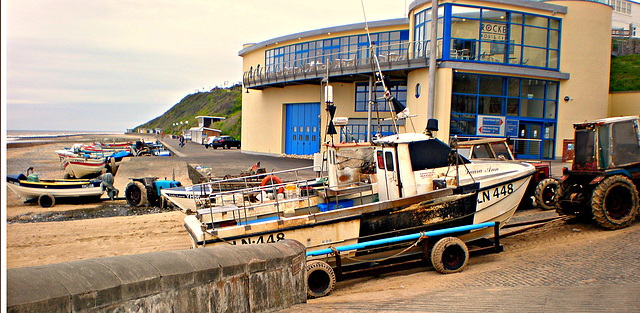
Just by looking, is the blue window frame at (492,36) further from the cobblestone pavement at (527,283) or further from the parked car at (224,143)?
the parked car at (224,143)

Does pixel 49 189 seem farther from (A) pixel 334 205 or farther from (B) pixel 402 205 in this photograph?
(B) pixel 402 205

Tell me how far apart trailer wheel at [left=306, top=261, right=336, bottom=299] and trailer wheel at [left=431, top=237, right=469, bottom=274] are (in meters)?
1.86

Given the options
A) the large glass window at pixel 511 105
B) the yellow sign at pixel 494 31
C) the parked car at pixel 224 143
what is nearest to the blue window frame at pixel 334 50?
the yellow sign at pixel 494 31

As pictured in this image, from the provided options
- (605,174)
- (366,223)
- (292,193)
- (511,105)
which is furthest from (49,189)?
(511,105)

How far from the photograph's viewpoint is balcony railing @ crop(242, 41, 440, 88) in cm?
2339

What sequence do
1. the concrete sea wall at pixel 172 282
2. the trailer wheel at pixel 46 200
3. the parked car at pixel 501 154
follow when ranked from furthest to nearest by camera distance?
the trailer wheel at pixel 46 200, the parked car at pixel 501 154, the concrete sea wall at pixel 172 282

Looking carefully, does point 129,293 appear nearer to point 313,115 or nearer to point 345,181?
point 345,181

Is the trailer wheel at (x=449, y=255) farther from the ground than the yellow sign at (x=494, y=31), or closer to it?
closer to it

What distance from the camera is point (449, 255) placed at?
Result: 7.95m

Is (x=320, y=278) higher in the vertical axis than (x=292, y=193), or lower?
lower

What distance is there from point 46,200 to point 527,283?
17.7 meters

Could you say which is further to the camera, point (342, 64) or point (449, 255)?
point (342, 64)

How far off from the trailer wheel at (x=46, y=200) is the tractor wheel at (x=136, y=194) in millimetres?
3099

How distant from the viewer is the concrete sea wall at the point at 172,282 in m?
3.42
